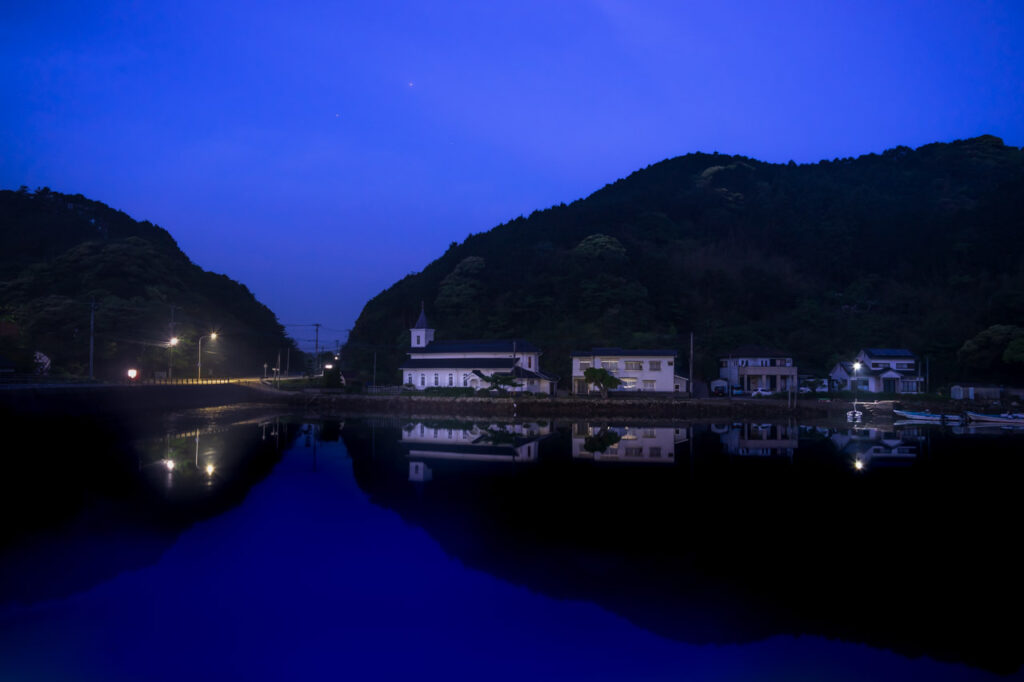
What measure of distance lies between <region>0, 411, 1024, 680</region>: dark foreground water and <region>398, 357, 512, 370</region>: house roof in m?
22.5

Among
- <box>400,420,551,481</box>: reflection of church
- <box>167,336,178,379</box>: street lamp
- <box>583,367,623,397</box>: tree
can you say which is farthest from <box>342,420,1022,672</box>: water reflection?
<box>167,336,178,379</box>: street lamp

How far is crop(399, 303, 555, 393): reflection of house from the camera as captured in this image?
4041cm

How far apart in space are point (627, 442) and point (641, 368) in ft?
54.4

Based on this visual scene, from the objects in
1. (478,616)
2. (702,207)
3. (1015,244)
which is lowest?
(478,616)

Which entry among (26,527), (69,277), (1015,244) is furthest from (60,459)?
(1015,244)

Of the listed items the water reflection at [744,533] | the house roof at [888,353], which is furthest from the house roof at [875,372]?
the water reflection at [744,533]

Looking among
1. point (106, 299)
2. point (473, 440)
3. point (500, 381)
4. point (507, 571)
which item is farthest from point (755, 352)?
point (106, 299)

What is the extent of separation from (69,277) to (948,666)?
63.9 meters

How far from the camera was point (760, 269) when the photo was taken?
218 ft

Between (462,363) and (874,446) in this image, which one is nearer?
(874,446)

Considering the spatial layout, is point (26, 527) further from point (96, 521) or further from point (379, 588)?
point (379, 588)

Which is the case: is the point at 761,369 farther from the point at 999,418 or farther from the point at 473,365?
the point at 473,365

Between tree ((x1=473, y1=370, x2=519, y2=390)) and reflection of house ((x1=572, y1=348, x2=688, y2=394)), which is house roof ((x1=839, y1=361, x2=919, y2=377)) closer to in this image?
reflection of house ((x1=572, y1=348, x2=688, y2=394))

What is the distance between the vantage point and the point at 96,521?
11375 millimetres
